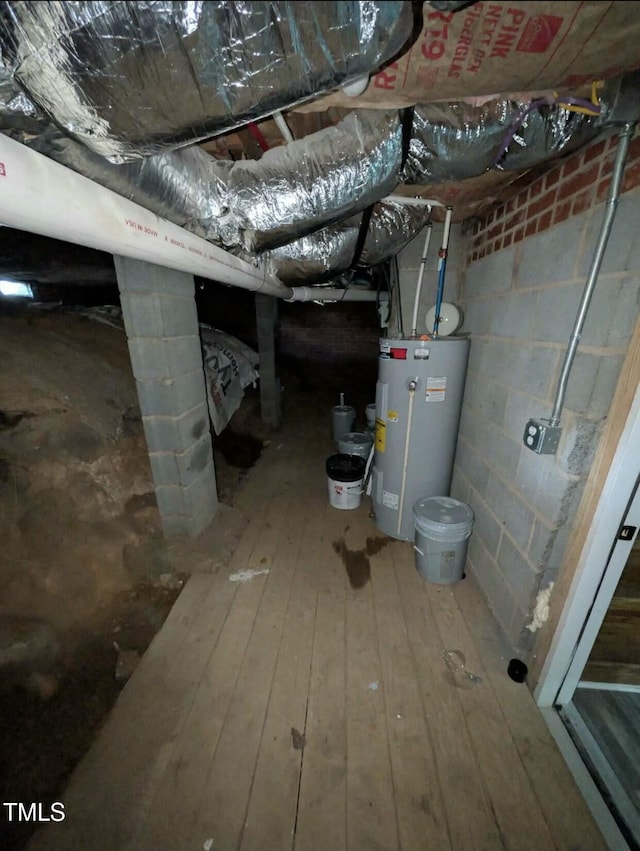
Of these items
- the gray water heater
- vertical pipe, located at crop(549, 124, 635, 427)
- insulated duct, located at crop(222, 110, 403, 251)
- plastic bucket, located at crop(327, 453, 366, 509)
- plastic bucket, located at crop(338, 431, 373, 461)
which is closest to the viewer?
vertical pipe, located at crop(549, 124, 635, 427)

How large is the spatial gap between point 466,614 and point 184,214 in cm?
223

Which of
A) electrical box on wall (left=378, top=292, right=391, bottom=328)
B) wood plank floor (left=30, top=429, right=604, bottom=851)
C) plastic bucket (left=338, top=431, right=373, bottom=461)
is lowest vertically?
wood plank floor (left=30, top=429, right=604, bottom=851)

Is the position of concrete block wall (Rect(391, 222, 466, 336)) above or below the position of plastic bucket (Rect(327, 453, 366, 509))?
above

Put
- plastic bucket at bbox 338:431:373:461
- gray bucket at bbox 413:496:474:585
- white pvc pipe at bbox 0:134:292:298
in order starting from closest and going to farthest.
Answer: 1. white pvc pipe at bbox 0:134:292:298
2. gray bucket at bbox 413:496:474:585
3. plastic bucket at bbox 338:431:373:461

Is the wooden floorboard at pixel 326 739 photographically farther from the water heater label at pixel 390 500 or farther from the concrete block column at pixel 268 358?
the concrete block column at pixel 268 358

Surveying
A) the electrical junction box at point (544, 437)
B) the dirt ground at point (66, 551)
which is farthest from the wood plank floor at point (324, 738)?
the electrical junction box at point (544, 437)

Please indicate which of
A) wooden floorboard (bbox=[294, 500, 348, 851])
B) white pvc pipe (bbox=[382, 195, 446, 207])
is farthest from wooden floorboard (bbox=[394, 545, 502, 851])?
white pvc pipe (bbox=[382, 195, 446, 207])

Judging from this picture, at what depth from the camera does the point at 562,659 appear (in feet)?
3.97

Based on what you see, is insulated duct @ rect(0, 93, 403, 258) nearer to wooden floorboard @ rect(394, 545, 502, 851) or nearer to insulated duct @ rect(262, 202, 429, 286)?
insulated duct @ rect(262, 202, 429, 286)

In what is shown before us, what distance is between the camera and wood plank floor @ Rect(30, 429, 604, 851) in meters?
0.95

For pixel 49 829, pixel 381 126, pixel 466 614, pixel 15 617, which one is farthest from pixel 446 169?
pixel 15 617

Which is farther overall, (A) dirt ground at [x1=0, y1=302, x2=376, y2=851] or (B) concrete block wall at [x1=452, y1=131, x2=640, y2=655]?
(A) dirt ground at [x1=0, y1=302, x2=376, y2=851]

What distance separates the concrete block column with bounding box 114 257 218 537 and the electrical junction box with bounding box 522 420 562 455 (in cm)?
175

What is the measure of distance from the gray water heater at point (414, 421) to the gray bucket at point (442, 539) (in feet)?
0.73
